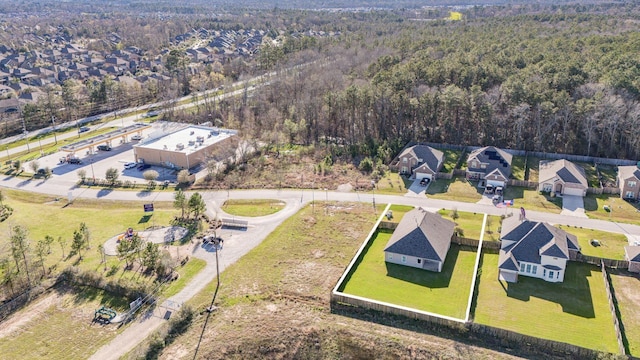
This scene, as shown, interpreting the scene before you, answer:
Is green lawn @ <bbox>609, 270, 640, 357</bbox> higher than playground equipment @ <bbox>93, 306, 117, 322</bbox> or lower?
lower

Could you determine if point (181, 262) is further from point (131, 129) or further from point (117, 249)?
point (131, 129)

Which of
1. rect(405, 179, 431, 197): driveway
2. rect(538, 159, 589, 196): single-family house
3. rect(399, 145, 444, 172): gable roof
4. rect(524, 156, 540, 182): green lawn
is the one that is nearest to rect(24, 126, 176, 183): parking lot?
rect(405, 179, 431, 197): driveway

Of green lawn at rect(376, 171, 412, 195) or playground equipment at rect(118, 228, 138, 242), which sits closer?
playground equipment at rect(118, 228, 138, 242)

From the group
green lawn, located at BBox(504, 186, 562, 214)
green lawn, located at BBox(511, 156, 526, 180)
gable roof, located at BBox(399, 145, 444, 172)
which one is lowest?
green lawn, located at BBox(504, 186, 562, 214)

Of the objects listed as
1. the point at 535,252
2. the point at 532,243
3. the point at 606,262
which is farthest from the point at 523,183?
the point at 535,252

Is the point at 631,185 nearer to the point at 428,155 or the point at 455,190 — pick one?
the point at 455,190

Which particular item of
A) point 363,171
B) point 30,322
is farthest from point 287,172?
point 30,322

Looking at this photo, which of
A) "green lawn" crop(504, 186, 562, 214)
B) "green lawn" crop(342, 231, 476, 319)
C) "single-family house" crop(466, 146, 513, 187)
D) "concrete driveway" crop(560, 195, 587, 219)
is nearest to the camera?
"green lawn" crop(342, 231, 476, 319)

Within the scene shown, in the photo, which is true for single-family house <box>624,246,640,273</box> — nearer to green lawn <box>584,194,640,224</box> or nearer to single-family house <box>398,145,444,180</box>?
green lawn <box>584,194,640,224</box>
